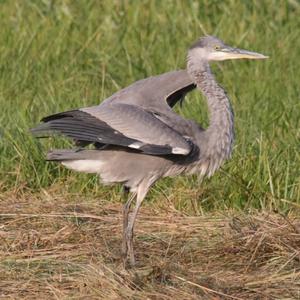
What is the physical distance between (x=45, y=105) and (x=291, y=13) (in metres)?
3.38

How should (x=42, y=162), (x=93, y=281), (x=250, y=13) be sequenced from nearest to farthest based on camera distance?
(x=93, y=281), (x=42, y=162), (x=250, y=13)

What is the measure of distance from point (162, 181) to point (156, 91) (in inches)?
44.8

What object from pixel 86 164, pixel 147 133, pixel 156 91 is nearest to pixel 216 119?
pixel 156 91

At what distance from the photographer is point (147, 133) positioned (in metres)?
5.77

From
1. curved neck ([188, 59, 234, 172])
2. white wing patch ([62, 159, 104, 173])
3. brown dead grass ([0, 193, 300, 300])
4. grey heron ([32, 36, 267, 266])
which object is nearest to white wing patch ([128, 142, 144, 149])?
grey heron ([32, 36, 267, 266])

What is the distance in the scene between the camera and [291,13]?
10.4 metres

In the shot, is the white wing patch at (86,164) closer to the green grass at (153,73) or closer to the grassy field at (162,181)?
the grassy field at (162,181)

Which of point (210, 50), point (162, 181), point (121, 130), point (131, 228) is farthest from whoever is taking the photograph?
point (162, 181)

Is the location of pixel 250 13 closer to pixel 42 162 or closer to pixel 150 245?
pixel 42 162

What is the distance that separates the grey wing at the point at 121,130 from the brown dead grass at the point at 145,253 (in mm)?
539

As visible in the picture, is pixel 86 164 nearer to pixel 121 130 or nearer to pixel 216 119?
pixel 121 130

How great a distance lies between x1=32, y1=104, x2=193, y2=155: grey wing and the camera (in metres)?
5.72

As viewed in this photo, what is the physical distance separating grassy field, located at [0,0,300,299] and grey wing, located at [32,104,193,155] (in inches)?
22.6

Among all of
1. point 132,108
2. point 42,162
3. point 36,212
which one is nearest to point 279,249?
point 132,108
